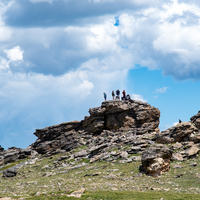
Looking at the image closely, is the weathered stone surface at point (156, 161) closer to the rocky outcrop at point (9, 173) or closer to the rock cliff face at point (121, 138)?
the rock cliff face at point (121, 138)

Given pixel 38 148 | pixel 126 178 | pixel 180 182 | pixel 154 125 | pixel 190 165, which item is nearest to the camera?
pixel 180 182

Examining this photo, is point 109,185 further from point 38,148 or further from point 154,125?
point 38,148

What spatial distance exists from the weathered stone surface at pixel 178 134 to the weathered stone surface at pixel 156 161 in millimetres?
13156

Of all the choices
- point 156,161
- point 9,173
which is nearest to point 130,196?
point 156,161

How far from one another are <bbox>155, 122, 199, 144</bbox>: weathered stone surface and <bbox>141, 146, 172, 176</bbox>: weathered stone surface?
13.2 metres

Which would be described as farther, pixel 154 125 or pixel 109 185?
pixel 154 125

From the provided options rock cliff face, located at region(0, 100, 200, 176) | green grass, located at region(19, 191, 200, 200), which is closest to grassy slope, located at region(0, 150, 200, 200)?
green grass, located at region(19, 191, 200, 200)

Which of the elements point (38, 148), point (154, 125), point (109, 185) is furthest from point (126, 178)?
point (38, 148)

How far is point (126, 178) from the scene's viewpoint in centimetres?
3475

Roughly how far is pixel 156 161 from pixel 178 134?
58.7 feet

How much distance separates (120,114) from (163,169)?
47705 millimetres

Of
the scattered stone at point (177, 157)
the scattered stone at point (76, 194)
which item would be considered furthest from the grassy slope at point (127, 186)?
the scattered stone at point (177, 157)

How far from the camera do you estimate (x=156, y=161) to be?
36500 mm

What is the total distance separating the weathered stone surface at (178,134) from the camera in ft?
169
